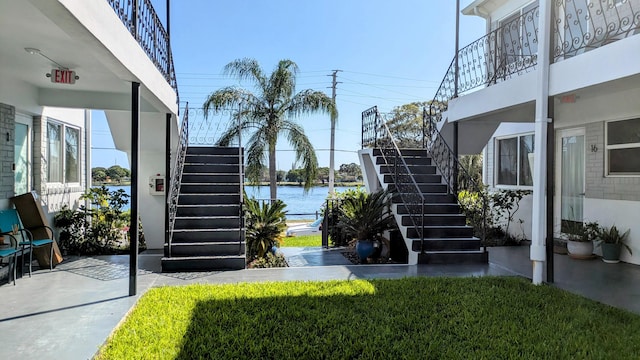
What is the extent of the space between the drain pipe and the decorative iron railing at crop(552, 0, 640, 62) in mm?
138

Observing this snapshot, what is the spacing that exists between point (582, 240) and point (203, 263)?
268 inches

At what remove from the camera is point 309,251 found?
949 centimetres

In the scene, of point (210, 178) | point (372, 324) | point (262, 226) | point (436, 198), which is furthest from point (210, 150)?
point (372, 324)

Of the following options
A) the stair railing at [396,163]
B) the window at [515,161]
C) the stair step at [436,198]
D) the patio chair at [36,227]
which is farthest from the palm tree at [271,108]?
the patio chair at [36,227]

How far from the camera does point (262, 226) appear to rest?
7.73 metres

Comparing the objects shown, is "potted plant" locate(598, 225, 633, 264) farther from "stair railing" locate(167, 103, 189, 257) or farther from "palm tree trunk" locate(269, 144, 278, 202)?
"palm tree trunk" locate(269, 144, 278, 202)

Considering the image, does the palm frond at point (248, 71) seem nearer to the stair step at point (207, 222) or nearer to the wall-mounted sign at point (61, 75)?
the stair step at point (207, 222)

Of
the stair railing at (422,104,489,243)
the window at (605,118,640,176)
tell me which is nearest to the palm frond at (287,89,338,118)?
the stair railing at (422,104,489,243)

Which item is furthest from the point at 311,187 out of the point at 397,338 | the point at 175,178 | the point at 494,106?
the point at 397,338

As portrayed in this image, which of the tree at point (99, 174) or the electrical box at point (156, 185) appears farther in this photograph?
the tree at point (99, 174)

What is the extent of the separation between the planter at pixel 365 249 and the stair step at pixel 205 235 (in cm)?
232

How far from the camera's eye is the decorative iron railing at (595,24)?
5.21 metres

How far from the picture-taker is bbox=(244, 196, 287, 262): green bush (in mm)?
7672

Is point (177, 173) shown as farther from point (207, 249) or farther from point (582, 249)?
point (582, 249)
